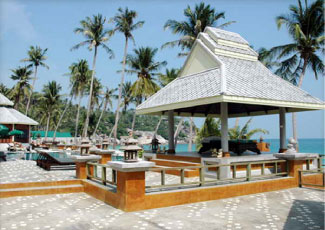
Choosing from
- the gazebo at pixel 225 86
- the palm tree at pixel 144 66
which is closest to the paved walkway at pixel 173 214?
the gazebo at pixel 225 86

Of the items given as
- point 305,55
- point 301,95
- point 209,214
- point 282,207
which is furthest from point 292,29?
point 209,214

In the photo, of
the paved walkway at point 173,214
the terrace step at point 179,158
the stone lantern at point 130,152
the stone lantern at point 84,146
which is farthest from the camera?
the terrace step at point 179,158

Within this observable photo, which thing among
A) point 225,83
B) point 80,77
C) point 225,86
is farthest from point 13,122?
point 225,86

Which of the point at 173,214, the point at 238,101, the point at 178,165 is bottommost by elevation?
the point at 173,214

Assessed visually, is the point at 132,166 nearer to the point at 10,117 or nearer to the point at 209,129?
the point at 209,129

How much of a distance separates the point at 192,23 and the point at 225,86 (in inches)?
689

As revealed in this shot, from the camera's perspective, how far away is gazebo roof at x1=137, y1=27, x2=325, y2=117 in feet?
35.1

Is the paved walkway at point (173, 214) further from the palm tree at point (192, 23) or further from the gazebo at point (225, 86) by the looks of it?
the palm tree at point (192, 23)

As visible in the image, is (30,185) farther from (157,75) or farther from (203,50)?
(157,75)

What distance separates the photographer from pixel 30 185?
373 inches

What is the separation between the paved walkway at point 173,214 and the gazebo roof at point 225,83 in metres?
3.86

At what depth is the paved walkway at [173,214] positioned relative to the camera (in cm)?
580

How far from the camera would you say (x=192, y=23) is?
26234mm

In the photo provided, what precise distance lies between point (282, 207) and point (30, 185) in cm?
789
